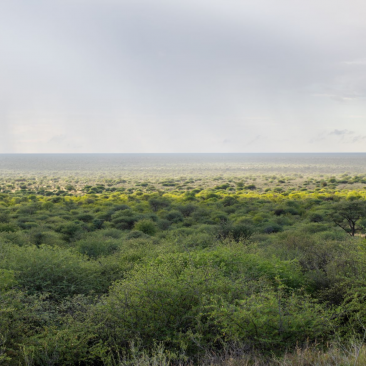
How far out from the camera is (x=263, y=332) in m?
8.42

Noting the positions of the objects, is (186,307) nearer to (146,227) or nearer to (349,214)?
(146,227)

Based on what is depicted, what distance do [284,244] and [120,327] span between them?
14.2 metres

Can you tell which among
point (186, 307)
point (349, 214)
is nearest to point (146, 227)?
point (349, 214)

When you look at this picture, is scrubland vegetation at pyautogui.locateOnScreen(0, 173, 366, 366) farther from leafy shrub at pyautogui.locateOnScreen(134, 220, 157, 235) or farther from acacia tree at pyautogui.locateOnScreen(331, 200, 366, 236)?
acacia tree at pyautogui.locateOnScreen(331, 200, 366, 236)

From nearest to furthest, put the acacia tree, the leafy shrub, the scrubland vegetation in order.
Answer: the scrubland vegetation < the leafy shrub < the acacia tree

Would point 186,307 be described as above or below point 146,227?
above

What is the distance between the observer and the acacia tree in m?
32.1

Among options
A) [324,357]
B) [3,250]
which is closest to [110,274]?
[3,250]

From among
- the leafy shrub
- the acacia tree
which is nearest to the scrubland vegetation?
the leafy shrub

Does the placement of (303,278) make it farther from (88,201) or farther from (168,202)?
(88,201)

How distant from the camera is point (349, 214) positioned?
32.5 meters

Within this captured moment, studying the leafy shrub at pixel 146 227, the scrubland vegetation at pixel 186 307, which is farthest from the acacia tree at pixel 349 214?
the leafy shrub at pixel 146 227

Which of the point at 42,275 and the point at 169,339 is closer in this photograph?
the point at 169,339

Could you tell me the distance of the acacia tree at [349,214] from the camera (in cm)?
3209
